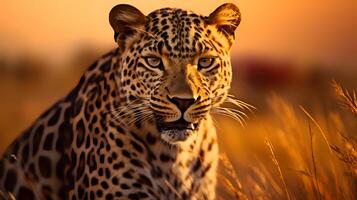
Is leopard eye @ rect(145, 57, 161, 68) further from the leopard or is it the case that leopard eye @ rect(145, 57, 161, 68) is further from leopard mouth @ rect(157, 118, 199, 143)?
leopard mouth @ rect(157, 118, 199, 143)

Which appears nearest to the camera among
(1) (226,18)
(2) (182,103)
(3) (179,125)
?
(2) (182,103)

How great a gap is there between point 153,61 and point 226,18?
654 millimetres

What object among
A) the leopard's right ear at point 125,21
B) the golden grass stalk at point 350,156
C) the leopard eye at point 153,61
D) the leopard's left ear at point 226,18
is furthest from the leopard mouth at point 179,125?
the golden grass stalk at point 350,156

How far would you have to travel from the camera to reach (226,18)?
7.70 meters

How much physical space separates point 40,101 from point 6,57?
17.2ft

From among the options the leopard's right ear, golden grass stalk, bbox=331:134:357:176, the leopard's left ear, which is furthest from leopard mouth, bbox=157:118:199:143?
golden grass stalk, bbox=331:134:357:176

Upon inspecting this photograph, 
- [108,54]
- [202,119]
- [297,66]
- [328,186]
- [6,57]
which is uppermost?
[108,54]

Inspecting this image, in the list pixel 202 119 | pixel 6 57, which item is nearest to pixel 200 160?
pixel 202 119

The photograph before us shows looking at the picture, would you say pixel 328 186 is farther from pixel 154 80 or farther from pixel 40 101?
pixel 40 101

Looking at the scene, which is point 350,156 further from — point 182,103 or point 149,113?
point 149,113

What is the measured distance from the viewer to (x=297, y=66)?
29.3 meters

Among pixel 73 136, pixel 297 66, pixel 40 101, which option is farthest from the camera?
pixel 297 66

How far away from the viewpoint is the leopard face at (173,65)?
714 cm

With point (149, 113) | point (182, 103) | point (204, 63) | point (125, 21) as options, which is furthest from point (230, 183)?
point (125, 21)
